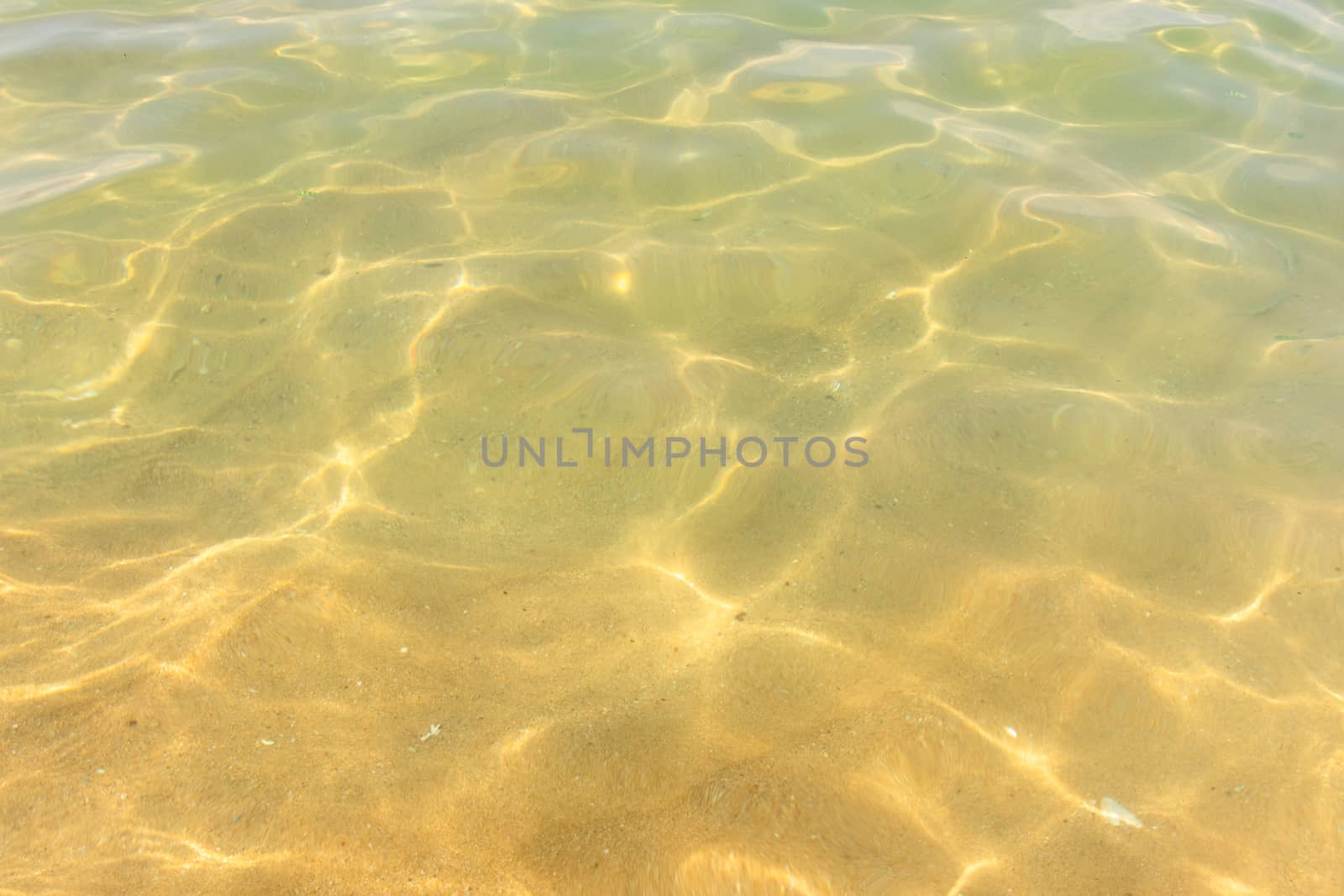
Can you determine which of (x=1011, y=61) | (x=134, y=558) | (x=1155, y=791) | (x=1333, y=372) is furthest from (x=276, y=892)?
(x=1011, y=61)

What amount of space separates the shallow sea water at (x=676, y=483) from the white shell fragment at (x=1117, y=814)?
4cm

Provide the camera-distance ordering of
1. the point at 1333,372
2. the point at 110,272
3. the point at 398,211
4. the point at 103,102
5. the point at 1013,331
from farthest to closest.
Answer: the point at 103,102, the point at 398,211, the point at 110,272, the point at 1013,331, the point at 1333,372

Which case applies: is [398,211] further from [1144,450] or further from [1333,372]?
[1333,372]

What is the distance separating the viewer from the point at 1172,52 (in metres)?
5.45

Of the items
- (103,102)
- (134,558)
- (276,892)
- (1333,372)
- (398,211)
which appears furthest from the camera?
(103,102)

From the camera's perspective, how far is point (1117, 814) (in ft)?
6.91

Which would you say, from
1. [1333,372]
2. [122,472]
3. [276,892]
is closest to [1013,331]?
[1333,372]

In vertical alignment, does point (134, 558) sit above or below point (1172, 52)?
below

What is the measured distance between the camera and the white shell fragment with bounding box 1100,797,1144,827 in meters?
2.09

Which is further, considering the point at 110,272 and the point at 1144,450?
the point at 110,272

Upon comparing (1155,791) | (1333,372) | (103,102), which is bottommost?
(1155,791)

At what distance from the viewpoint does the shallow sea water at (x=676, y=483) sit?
6.89 ft

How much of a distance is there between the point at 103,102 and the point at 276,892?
5203 millimetres

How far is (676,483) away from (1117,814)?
5.38 ft
